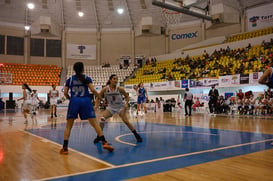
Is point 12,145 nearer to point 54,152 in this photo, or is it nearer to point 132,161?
point 54,152

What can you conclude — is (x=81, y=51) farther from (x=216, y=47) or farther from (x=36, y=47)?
(x=216, y=47)

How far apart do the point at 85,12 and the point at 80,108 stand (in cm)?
2867

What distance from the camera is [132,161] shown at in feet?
12.5

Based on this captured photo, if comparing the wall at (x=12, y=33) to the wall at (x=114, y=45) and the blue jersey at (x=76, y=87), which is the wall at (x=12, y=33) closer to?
the wall at (x=114, y=45)

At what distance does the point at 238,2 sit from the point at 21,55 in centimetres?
2583

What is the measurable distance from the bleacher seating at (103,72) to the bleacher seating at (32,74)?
1.94 meters

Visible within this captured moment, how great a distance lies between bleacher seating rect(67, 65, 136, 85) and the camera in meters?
29.7

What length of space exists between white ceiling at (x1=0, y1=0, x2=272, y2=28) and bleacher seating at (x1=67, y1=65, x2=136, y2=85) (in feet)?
19.2

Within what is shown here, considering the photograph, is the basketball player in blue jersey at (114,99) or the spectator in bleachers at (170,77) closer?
the basketball player in blue jersey at (114,99)

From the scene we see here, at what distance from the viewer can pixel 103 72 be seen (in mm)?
30562

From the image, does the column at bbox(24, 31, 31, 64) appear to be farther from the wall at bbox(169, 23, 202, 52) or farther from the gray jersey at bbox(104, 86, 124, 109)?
the gray jersey at bbox(104, 86, 124, 109)

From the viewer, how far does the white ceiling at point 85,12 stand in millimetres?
29156

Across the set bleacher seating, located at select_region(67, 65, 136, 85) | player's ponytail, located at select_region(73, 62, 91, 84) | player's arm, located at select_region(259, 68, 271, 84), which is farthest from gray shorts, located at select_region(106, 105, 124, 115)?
bleacher seating, located at select_region(67, 65, 136, 85)

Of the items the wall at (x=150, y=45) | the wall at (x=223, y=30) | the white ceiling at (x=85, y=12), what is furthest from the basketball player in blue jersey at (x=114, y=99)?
the wall at (x=150, y=45)
